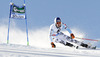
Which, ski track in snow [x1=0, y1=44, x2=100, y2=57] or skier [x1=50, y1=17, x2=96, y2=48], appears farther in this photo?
skier [x1=50, y1=17, x2=96, y2=48]

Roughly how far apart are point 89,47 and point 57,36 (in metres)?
1.67

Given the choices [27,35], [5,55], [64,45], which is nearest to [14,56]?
[5,55]

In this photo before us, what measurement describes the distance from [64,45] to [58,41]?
1.23ft

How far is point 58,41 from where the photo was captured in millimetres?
8305

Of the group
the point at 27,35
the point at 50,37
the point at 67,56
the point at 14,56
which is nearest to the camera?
the point at 14,56

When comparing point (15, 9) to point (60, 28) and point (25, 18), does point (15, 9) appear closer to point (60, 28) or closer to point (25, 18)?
point (25, 18)

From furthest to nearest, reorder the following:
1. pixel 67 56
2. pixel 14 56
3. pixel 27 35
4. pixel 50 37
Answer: pixel 27 35 < pixel 50 37 < pixel 67 56 < pixel 14 56

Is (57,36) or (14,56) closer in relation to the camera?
(14,56)

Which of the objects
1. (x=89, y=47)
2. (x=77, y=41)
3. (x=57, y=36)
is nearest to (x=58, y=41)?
(x=57, y=36)

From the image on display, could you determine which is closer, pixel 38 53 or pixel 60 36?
pixel 38 53

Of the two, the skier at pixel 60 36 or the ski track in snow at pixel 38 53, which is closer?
the ski track in snow at pixel 38 53

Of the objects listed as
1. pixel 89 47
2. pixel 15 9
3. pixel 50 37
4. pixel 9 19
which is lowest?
pixel 89 47

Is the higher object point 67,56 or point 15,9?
point 15,9

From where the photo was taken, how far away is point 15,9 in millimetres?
9977
